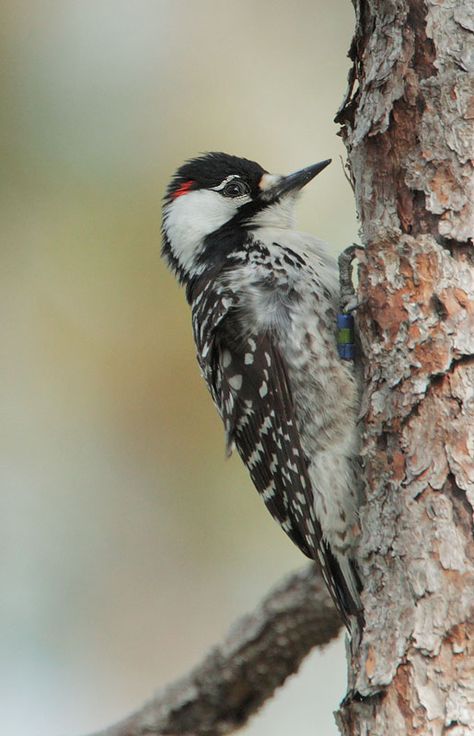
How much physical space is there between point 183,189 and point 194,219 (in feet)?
0.74

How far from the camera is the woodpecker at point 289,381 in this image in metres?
3.78

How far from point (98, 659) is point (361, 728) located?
4.76m

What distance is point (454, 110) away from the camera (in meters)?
3.12

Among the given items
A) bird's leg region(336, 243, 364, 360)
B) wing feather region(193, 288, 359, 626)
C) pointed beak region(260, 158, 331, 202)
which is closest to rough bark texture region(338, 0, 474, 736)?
bird's leg region(336, 243, 364, 360)

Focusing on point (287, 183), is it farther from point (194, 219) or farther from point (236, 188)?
point (194, 219)

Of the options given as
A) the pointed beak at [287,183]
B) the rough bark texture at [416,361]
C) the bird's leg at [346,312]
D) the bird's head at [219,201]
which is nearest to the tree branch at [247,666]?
the bird's leg at [346,312]

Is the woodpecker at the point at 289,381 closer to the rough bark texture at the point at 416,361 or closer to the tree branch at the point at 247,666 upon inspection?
the tree branch at the point at 247,666

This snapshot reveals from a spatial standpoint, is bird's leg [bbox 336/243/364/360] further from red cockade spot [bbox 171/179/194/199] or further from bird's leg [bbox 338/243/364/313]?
red cockade spot [bbox 171/179/194/199]

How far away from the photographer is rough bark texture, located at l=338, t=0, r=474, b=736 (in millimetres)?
2783

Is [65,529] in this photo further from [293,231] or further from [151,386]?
[293,231]

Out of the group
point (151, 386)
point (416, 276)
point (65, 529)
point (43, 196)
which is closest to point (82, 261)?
point (43, 196)

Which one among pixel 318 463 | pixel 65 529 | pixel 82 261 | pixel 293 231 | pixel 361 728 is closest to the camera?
pixel 361 728

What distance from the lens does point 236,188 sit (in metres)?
4.62

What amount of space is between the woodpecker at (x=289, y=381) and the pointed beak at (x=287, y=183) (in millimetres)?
118
